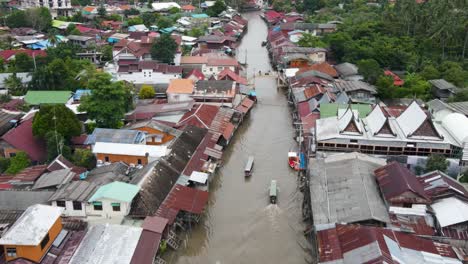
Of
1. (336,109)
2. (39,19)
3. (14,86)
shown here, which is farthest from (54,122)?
(39,19)

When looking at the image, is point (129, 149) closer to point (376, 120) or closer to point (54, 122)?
point (54, 122)

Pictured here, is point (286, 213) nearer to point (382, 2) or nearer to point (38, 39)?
point (38, 39)

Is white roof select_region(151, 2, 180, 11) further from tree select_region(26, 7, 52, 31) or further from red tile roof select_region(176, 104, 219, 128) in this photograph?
red tile roof select_region(176, 104, 219, 128)

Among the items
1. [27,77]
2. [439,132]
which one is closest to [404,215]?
[439,132]

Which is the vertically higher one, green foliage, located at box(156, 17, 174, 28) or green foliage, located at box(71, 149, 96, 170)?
green foliage, located at box(156, 17, 174, 28)

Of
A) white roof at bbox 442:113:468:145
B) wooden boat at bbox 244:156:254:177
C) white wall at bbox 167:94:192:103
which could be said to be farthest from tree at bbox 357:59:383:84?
wooden boat at bbox 244:156:254:177

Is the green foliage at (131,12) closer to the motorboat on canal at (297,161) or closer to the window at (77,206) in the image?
the motorboat on canal at (297,161)

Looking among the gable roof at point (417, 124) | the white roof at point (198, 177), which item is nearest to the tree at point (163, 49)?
the white roof at point (198, 177)
